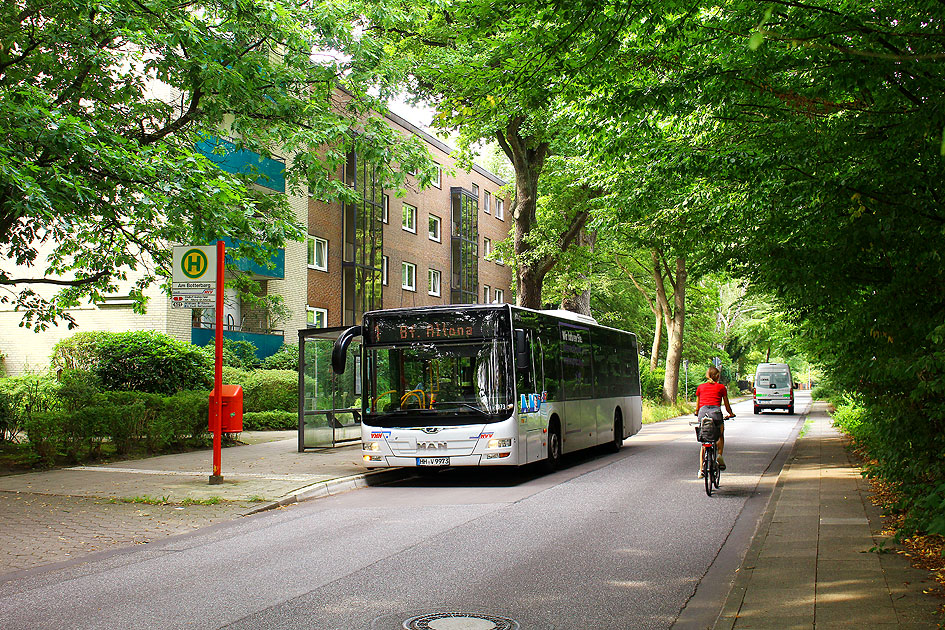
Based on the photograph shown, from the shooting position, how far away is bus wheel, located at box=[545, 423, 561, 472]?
14.6 meters

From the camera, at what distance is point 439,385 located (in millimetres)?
12906

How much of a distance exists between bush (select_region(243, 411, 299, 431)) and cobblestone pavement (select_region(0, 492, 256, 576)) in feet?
37.3

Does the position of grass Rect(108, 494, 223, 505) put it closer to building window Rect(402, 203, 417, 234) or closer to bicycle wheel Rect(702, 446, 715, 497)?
bicycle wheel Rect(702, 446, 715, 497)

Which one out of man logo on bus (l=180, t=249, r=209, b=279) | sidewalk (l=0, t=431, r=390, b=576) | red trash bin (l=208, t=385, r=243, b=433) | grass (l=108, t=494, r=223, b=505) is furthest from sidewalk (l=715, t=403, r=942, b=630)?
man logo on bus (l=180, t=249, r=209, b=279)

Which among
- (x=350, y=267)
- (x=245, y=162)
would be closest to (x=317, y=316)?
(x=350, y=267)

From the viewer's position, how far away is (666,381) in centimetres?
3850

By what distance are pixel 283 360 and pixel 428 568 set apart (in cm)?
2147

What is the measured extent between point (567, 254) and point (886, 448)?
15.1 meters

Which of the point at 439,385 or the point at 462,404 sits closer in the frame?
the point at 462,404

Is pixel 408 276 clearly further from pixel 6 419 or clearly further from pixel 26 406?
pixel 6 419

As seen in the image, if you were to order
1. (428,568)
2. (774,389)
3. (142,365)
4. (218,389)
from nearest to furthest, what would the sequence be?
(428,568)
(218,389)
(142,365)
(774,389)

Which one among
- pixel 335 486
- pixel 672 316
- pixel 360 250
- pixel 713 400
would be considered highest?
pixel 360 250

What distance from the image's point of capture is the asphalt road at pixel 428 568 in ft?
18.1

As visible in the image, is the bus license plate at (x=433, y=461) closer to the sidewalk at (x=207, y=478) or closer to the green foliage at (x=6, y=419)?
the sidewalk at (x=207, y=478)
